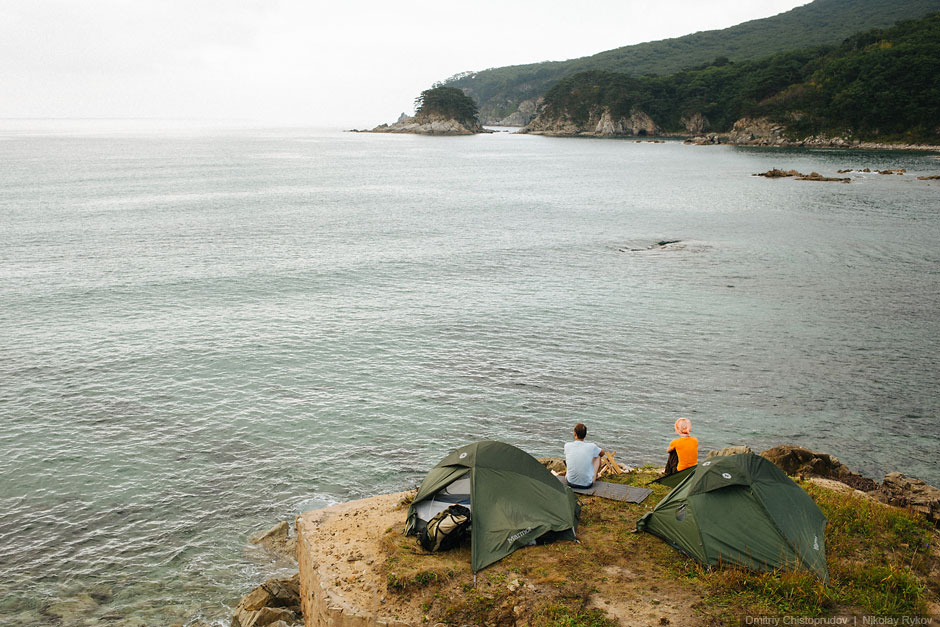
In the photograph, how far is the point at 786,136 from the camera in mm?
158750

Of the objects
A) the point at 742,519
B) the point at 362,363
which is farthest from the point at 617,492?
the point at 362,363

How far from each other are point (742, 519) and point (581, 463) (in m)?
3.47

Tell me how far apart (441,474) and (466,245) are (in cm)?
3923

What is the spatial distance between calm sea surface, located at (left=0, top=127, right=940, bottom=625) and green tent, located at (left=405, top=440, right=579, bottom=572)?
4978mm

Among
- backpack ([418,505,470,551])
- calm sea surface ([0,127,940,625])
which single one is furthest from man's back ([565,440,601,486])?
calm sea surface ([0,127,940,625])

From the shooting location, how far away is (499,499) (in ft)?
37.7

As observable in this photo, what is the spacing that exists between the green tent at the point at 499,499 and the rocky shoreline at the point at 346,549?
4.55ft

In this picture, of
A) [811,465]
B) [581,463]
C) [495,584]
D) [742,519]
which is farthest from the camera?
[811,465]

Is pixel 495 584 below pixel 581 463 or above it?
below

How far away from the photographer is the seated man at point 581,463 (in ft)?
43.6

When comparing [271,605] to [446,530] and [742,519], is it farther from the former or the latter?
[742,519]

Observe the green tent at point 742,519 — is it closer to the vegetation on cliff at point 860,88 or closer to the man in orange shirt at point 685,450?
the man in orange shirt at point 685,450

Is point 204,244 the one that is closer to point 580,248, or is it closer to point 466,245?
point 466,245

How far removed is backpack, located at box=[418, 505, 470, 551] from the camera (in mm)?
11016
